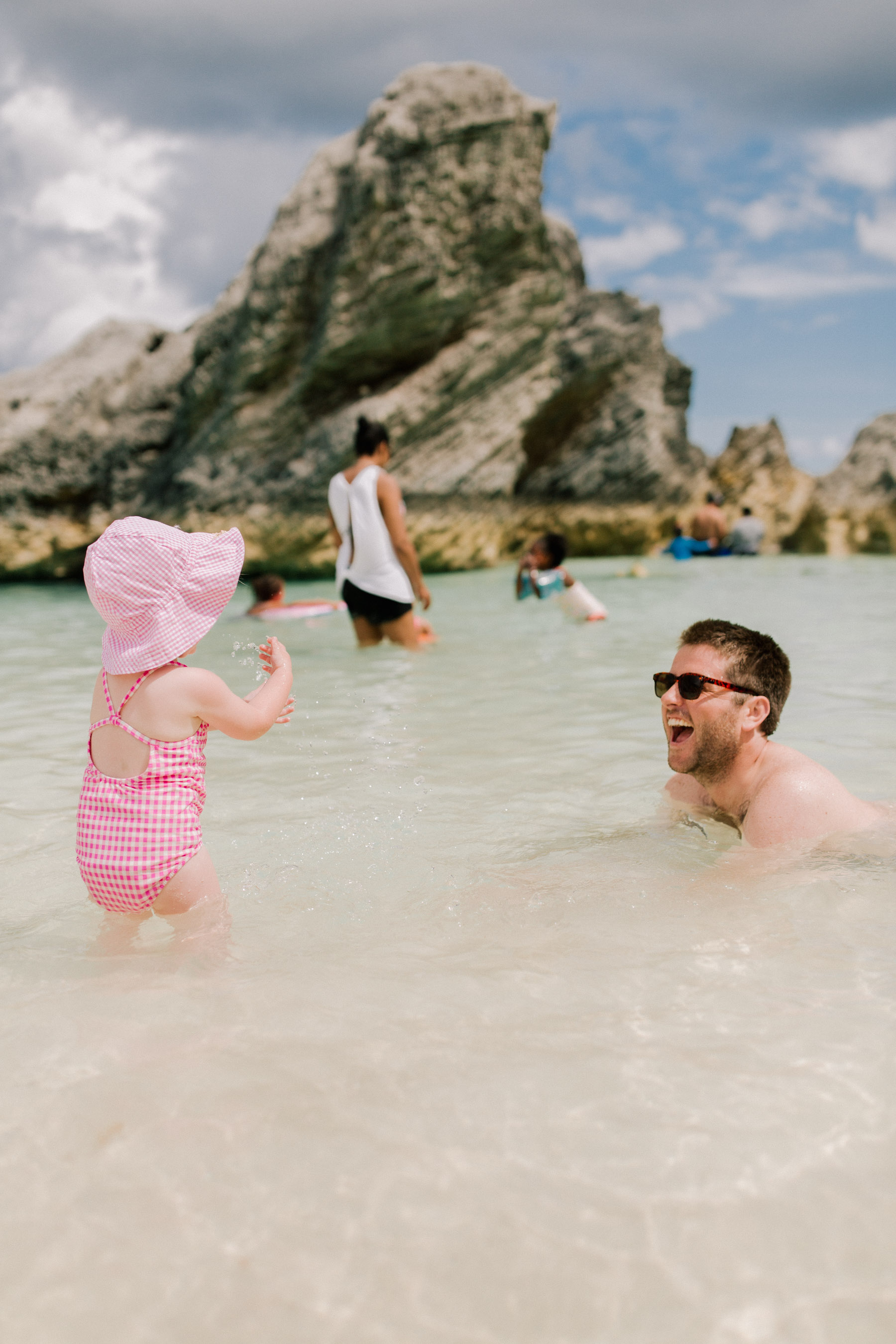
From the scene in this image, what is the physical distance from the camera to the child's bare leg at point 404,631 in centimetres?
810

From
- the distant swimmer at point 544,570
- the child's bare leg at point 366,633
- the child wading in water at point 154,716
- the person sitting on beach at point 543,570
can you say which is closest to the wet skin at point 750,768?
the child wading in water at point 154,716

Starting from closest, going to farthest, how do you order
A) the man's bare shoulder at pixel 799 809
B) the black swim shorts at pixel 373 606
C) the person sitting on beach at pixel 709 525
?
the man's bare shoulder at pixel 799 809 → the black swim shorts at pixel 373 606 → the person sitting on beach at pixel 709 525

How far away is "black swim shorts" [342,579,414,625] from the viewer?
8055 mm

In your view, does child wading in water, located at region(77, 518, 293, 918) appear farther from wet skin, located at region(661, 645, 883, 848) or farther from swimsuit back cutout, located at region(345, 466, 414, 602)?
swimsuit back cutout, located at region(345, 466, 414, 602)

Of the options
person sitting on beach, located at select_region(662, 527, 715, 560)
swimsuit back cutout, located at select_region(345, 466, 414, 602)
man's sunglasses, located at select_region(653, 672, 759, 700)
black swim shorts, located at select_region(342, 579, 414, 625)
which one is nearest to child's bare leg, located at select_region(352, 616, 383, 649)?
black swim shorts, located at select_region(342, 579, 414, 625)

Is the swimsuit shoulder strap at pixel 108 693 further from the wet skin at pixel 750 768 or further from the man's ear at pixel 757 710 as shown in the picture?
the man's ear at pixel 757 710

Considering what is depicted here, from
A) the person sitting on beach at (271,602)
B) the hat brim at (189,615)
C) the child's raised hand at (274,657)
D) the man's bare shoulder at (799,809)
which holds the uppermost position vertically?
the hat brim at (189,615)

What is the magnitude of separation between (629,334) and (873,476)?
283 inches

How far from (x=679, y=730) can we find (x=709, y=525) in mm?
18092

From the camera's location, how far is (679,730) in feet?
10.7

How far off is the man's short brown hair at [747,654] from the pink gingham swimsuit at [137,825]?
1.57 meters

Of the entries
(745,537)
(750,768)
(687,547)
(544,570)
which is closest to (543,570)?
(544,570)

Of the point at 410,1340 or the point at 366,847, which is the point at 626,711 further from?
the point at 410,1340

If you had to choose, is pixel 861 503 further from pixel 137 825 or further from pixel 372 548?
pixel 137 825
